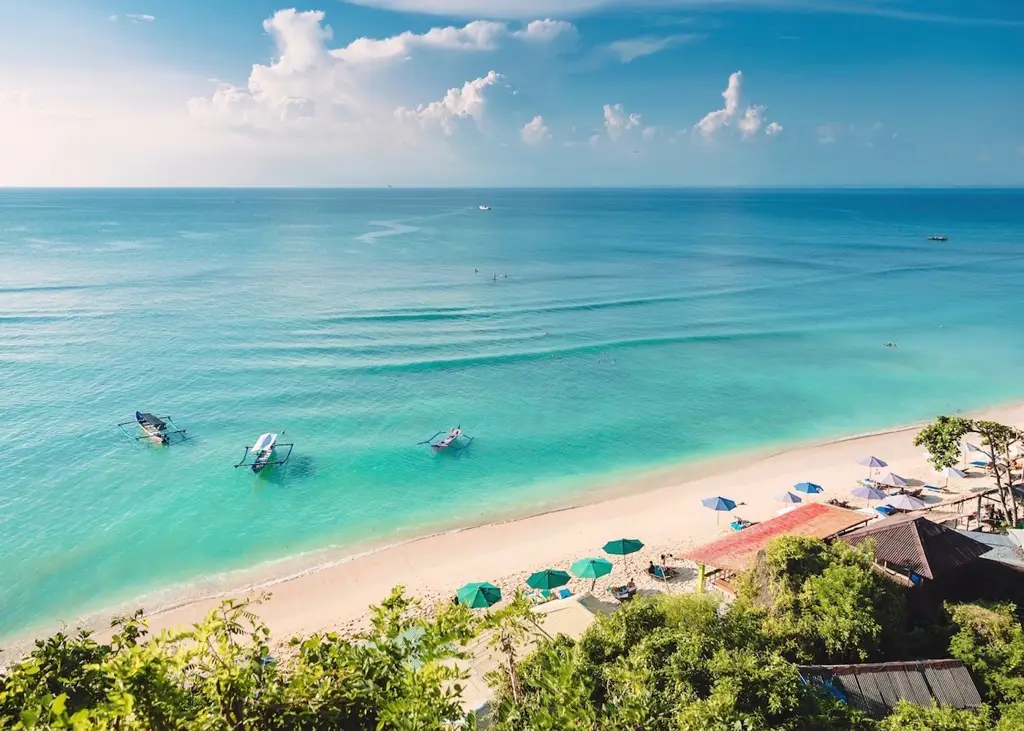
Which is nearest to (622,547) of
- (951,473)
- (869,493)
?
(869,493)

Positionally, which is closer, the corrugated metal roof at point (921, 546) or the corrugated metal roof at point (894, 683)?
the corrugated metal roof at point (894, 683)

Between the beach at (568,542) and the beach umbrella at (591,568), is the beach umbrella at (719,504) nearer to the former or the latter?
the beach at (568,542)

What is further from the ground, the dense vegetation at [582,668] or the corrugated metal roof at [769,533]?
the dense vegetation at [582,668]

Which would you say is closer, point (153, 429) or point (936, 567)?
point (936, 567)

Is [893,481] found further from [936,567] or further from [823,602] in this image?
[823,602]

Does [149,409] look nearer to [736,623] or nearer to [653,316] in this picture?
[736,623]

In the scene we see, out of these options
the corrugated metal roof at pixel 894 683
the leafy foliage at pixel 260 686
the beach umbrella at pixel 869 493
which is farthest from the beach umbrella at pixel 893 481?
the leafy foliage at pixel 260 686
